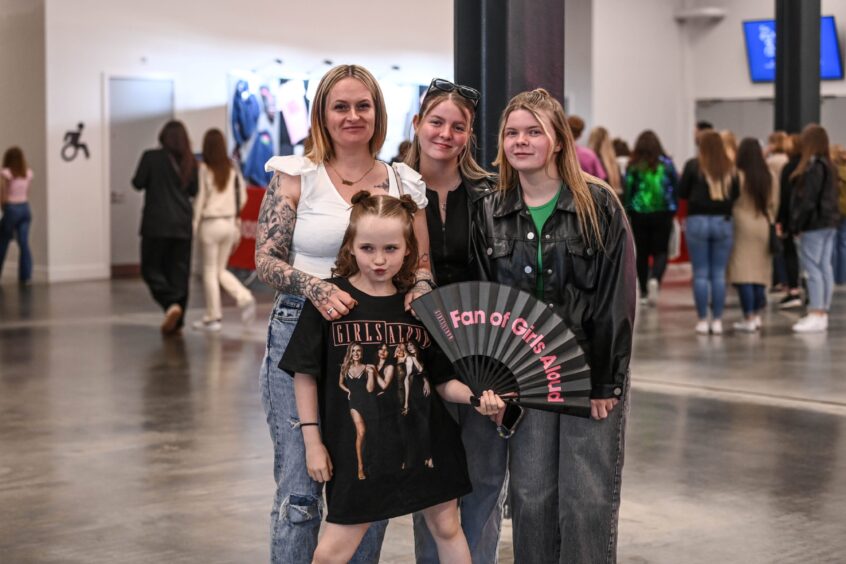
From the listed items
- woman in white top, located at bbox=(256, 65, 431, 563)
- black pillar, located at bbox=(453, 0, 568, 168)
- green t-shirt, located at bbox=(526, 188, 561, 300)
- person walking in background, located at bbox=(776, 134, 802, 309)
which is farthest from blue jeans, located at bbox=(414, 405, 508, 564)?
person walking in background, located at bbox=(776, 134, 802, 309)

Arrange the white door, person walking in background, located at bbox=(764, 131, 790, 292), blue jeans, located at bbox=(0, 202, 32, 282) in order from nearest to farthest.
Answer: person walking in background, located at bbox=(764, 131, 790, 292) < blue jeans, located at bbox=(0, 202, 32, 282) < the white door

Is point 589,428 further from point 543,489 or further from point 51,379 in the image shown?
point 51,379

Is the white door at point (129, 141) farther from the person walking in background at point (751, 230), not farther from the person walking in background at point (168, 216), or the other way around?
the person walking in background at point (751, 230)

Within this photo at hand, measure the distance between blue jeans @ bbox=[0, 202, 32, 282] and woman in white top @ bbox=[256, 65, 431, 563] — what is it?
12.9m

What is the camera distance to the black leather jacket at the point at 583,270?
140 inches

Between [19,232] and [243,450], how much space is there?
10.4 m

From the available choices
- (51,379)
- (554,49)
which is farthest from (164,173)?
(554,49)

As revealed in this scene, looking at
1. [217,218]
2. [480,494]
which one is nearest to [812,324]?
[217,218]

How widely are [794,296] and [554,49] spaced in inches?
339

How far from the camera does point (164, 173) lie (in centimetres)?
1124

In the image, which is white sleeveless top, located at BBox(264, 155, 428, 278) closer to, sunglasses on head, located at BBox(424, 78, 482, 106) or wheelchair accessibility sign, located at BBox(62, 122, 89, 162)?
sunglasses on head, located at BBox(424, 78, 482, 106)

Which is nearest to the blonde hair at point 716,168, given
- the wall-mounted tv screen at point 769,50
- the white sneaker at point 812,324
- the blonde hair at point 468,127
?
the white sneaker at point 812,324

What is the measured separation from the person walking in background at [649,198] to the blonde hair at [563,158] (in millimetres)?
9422

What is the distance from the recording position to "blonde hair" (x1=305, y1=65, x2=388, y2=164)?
11.7 feet
